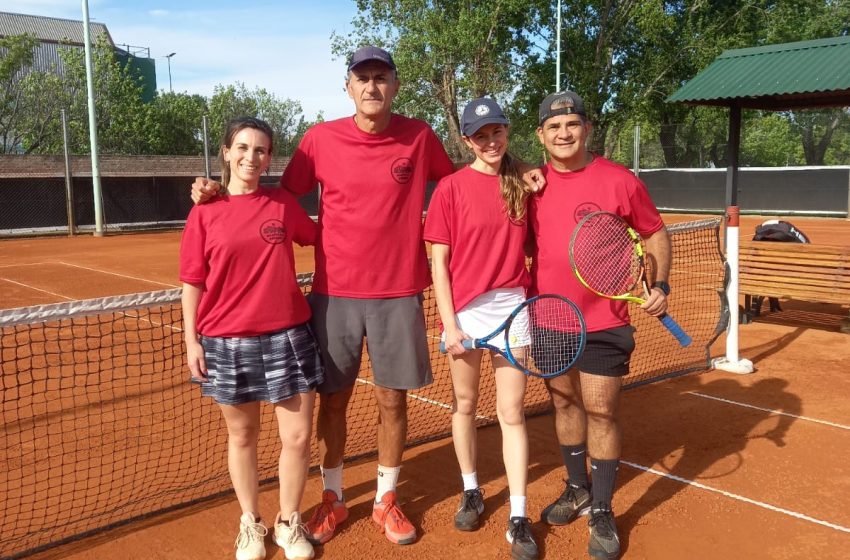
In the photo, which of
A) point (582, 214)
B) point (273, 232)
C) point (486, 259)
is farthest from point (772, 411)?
point (273, 232)

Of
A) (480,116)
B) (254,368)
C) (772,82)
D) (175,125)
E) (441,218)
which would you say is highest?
(175,125)

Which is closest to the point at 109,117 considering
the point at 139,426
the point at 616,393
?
the point at 139,426

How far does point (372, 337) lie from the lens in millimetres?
3389

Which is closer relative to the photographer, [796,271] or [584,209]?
[584,209]

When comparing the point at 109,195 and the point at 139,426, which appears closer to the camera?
the point at 139,426

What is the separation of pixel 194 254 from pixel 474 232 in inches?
47.3

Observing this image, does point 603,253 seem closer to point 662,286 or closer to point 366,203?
point 662,286

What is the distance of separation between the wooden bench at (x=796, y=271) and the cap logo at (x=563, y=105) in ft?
19.1

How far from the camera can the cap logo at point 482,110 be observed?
323cm

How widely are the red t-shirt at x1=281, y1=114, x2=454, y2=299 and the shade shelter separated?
578cm

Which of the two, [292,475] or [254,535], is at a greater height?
[292,475]

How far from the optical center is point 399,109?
30984 mm

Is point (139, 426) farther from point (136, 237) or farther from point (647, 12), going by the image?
point (647, 12)

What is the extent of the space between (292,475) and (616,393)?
152 centimetres
